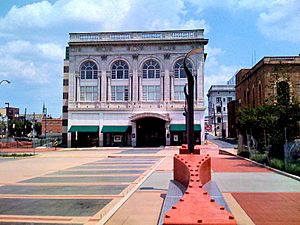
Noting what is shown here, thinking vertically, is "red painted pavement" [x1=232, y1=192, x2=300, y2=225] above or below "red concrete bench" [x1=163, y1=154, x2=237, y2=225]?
below

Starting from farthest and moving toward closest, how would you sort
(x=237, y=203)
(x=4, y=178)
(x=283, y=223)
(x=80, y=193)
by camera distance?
(x=4, y=178), (x=80, y=193), (x=237, y=203), (x=283, y=223)

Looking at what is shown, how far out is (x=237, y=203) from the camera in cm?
999

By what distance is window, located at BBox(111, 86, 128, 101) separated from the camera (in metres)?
52.4

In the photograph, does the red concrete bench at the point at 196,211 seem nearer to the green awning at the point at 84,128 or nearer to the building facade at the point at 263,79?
the building facade at the point at 263,79

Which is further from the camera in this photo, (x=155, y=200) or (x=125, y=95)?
(x=125, y=95)

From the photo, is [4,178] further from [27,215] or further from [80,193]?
[27,215]

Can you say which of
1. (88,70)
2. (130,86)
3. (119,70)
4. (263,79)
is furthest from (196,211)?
(88,70)

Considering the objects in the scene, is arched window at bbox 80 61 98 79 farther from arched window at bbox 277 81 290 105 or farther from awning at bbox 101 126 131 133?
arched window at bbox 277 81 290 105

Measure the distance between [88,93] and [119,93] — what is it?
4.88 meters

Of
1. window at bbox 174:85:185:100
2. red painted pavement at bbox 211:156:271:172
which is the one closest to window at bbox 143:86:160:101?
window at bbox 174:85:185:100

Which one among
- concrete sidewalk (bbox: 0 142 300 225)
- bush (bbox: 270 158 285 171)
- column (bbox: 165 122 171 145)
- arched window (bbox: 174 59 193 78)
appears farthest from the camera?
arched window (bbox: 174 59 193 78)

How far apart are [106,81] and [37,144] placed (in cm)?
1666

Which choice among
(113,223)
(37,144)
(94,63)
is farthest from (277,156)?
(37,144)

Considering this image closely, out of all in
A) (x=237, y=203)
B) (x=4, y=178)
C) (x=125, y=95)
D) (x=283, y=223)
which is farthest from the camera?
(x=125, y=95)
